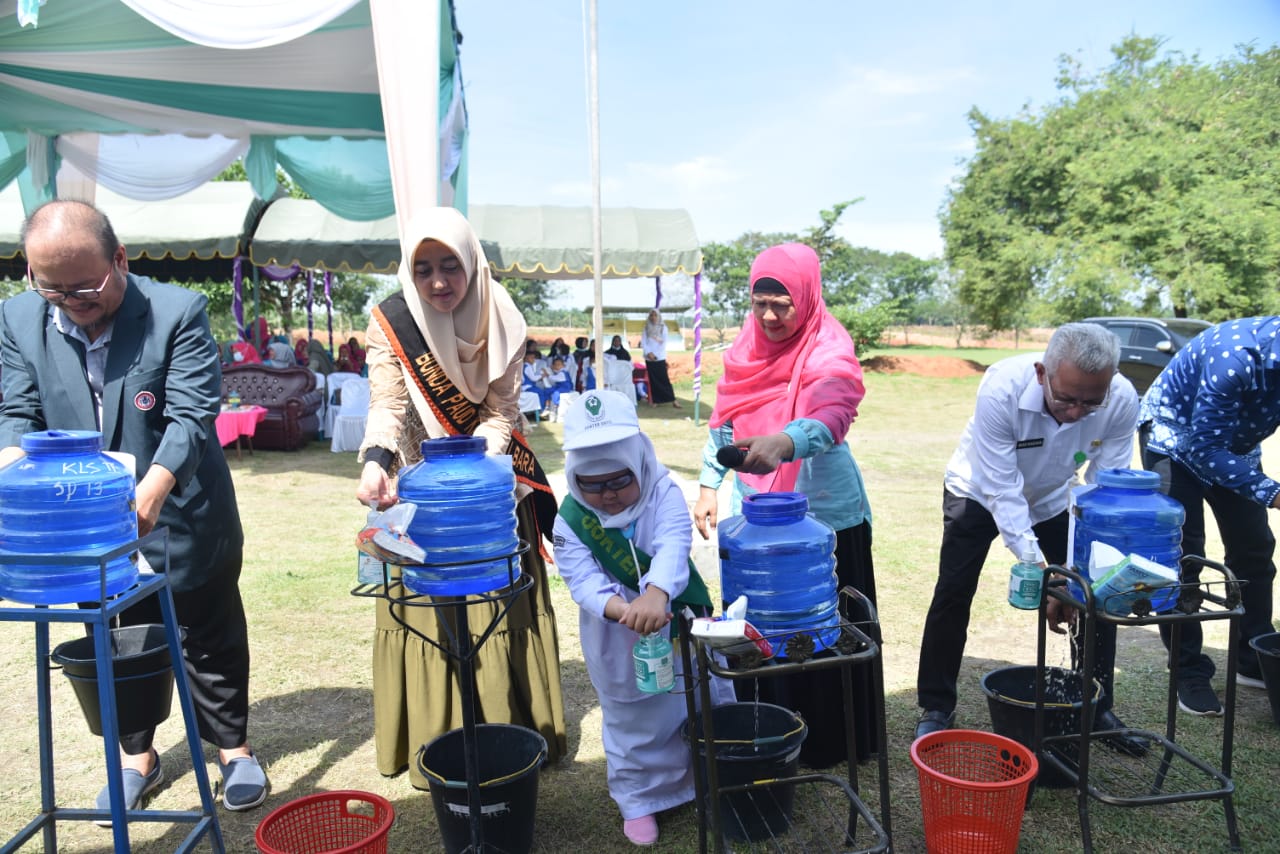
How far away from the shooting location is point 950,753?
2.85 metres

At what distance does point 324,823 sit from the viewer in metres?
2.60

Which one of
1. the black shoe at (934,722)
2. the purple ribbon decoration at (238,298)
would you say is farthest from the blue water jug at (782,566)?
the purple ribbon decoration at (238,298)

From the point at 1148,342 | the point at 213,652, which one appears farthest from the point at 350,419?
the point at 1148,342

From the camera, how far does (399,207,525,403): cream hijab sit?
9.39 ft

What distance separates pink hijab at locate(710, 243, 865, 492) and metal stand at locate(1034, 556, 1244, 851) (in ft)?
2.88

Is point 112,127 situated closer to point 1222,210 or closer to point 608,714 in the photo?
point 608,714

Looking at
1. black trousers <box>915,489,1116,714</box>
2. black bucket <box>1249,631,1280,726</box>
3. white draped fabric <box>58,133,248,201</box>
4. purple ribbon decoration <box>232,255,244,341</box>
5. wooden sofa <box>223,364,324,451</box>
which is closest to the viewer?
black trousers <box>915,489,1116,714</box>

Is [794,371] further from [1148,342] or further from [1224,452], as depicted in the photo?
[1148,342]

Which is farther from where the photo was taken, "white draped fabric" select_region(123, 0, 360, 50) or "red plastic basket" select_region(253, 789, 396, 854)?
"white draped fabric" select_region(123, 0, 360, 50)

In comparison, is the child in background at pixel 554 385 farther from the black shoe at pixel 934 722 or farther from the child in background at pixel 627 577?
the child in background at pixel 627 577

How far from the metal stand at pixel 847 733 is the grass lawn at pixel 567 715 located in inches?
11.3

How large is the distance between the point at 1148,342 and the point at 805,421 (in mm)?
14635

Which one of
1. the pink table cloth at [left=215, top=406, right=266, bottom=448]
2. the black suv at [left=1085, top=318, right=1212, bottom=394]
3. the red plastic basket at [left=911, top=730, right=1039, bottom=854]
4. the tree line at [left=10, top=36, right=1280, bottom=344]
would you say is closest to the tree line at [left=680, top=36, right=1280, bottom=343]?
the tree line at [left=10, top=36, right=1280, bottom=344]

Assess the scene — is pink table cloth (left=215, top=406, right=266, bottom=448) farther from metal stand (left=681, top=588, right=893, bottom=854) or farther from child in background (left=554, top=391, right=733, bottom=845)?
metal stand (left=681, top=588, right=893, bottom=854)
